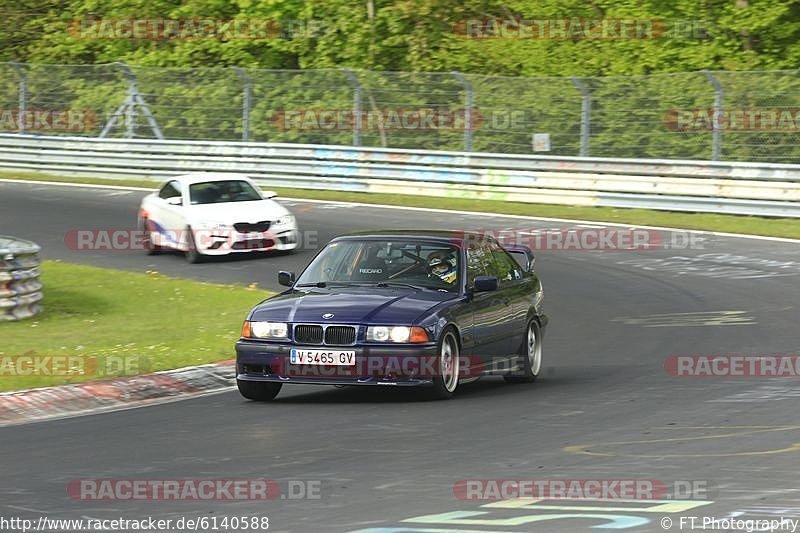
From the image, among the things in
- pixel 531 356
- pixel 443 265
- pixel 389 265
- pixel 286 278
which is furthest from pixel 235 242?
pixel 443 265

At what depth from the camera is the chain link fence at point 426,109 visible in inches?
1064

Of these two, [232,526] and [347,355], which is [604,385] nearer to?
[347,355]

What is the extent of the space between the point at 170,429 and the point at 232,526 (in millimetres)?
3327

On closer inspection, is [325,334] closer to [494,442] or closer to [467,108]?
[494,442]

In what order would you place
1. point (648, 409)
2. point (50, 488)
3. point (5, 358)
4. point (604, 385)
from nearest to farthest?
point (50, 488) → point (648, 409) → point (604, 385) → point (5, 358)

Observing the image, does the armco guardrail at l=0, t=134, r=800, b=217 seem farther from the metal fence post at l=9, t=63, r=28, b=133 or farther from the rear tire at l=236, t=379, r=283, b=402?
the rear tire at l=236, t=379, r=283, b=402

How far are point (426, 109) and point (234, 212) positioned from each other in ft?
29.8

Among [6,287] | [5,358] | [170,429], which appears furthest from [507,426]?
[6,287]

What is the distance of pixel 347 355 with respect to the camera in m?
11.3

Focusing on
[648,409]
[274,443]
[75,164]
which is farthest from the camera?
[75,164]

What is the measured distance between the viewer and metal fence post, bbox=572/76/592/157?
28.6 m

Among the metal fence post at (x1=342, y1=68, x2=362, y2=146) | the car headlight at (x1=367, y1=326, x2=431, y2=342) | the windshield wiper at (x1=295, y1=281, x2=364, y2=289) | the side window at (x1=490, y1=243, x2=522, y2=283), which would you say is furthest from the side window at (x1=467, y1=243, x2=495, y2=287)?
the metal fence post at (x1=342, y1=68, x2=362, y2=146)

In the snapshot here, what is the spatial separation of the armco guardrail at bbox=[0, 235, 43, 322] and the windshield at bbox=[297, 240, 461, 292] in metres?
4.93

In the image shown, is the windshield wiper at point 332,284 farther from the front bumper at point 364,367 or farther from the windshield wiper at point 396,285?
the front bumper at point 364,367
